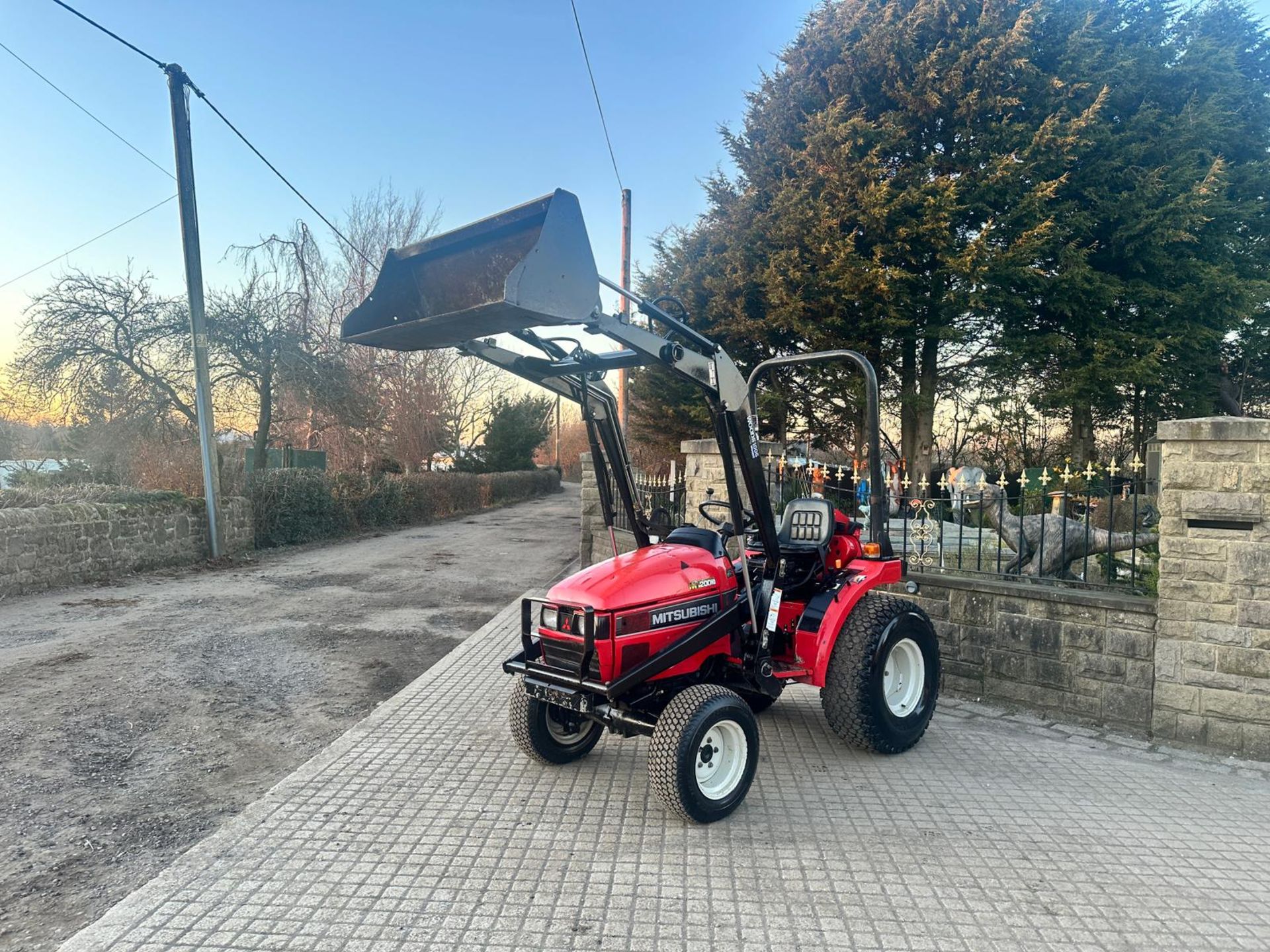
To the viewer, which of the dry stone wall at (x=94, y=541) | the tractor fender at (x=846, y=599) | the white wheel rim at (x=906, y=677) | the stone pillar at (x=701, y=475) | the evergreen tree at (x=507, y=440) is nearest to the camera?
the tractor fender at (x=846, y=599)

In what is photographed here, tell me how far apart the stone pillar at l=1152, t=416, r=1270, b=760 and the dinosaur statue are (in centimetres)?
92

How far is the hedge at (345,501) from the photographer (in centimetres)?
1412

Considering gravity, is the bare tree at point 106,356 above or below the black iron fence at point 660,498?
above

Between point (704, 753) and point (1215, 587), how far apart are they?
10.1 feet

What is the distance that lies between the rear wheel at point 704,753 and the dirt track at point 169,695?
6.93ft

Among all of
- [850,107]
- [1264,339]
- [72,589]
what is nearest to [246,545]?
[72,589]

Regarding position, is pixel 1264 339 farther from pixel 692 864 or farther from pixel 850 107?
pixel 692 864

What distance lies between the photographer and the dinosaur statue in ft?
17.9

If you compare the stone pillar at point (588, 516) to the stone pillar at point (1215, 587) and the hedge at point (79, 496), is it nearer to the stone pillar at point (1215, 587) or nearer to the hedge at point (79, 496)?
the hedge at point (79, 496)

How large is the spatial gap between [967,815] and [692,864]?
1356mm

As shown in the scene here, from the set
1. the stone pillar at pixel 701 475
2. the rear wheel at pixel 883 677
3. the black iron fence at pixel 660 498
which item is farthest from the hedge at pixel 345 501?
the rear wheel at pixel 883 677

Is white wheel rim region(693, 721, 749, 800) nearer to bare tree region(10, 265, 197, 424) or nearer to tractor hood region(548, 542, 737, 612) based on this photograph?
tractor hood region(548, 542, 737, 612)

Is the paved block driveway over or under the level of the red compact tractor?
under

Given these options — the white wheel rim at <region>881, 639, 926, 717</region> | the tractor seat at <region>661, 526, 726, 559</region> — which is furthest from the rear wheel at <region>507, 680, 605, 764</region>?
the white wheel rim at <region>881, 639, 926, 717</region>
